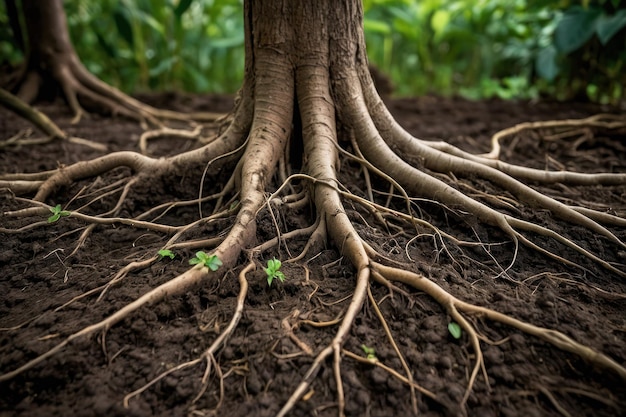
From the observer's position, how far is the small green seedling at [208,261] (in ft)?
5.39

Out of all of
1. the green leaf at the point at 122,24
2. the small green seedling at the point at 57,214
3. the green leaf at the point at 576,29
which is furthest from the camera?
the green leaf at the point at 122,24

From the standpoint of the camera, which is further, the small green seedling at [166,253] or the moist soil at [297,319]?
the small green seedling at [166,253]

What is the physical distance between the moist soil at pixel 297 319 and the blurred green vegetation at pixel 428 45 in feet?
8.25

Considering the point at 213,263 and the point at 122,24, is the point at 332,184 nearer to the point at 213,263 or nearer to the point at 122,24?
the point at 213,263

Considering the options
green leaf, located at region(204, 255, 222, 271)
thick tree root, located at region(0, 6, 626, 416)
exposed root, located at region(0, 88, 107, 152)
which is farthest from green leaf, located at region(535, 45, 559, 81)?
exposed root, located at region(0, 88, 107, 152)

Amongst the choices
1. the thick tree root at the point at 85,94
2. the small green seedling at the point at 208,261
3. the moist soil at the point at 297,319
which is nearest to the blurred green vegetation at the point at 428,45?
the thick tree root at the point at 85,94

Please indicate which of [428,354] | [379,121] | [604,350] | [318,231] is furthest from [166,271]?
[604,350]

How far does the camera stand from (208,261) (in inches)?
64.7

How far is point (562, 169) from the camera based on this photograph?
9.18 ft

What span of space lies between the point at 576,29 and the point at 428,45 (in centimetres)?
228

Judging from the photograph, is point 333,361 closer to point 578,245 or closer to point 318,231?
point 318,231

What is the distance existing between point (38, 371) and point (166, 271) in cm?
53

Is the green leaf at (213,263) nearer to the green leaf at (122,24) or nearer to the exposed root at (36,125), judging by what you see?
the exposed root at (36,125)

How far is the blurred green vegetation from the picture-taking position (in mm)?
4184
